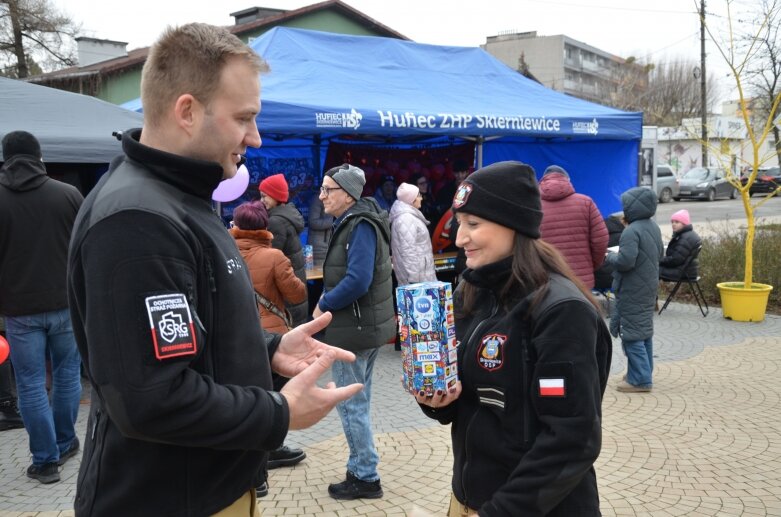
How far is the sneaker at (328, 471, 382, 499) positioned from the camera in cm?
395

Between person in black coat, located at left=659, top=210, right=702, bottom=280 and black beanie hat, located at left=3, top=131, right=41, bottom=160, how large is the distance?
7.72 m

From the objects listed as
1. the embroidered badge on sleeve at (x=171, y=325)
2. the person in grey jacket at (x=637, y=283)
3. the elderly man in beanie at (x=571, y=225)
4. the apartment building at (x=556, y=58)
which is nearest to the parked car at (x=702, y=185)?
the elderly man in beanie at (x=571, y=225)

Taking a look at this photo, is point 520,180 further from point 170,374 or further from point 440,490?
point 440,490

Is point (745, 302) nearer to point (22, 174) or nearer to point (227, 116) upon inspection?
point (22, 174)

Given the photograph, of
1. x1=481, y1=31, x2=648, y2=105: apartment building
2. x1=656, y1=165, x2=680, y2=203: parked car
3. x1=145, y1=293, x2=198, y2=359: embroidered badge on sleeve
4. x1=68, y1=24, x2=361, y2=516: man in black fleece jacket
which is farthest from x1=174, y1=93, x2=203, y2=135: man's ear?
x1=481, y1=31, x2=648, y2=105: apartment building

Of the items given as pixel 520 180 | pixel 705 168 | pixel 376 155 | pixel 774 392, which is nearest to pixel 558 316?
pixel 520 180

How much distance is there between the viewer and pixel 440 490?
13.4ft

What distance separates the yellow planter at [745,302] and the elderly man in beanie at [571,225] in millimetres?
3469

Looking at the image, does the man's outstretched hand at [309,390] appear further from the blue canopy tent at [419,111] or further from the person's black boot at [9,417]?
the blue canopy tent at [419,111]

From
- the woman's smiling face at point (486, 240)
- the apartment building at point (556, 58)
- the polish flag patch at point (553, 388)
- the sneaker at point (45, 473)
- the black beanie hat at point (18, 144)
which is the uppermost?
the apartment building at point (556, 58)

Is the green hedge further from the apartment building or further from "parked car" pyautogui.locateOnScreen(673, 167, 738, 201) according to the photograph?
the apartment building

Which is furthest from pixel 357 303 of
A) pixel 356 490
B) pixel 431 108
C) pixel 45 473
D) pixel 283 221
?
pixel 431 108

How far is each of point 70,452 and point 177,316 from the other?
409cm

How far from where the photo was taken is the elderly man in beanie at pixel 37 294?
424 cm
